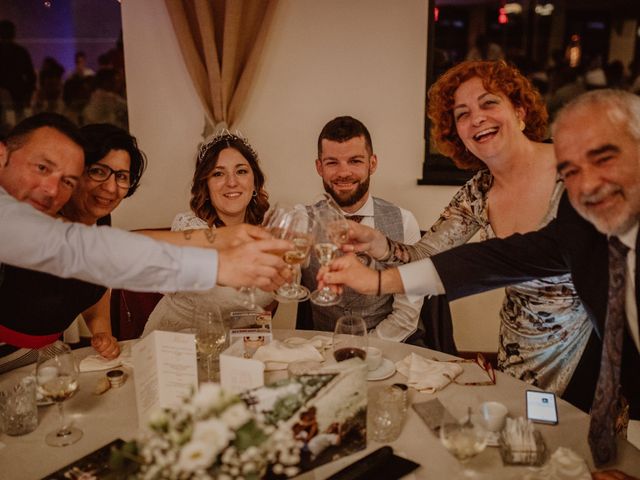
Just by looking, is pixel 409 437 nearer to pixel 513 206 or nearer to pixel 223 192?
pixel 513 206

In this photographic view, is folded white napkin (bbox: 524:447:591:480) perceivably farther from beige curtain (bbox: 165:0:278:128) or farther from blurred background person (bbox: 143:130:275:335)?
beige curtain (bbox: 165:0:278:128)

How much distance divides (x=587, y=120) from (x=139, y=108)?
11.3 feet

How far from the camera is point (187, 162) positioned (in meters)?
4.15

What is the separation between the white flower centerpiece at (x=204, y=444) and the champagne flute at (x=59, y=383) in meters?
0.65

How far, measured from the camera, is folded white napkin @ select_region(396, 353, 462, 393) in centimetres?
173

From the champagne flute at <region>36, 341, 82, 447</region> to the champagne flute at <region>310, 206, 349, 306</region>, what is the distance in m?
0.82

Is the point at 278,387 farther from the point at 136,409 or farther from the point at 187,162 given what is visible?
the point at 187,162

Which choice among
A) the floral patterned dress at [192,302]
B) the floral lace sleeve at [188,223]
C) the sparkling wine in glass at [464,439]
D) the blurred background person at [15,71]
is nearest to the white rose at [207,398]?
the sparkling wine in glass at [464,439]

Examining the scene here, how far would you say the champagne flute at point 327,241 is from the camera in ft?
6.29

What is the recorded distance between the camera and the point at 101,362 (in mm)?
1919

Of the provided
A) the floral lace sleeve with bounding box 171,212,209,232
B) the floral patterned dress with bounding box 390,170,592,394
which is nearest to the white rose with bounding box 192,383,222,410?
the floral patterned dress with bounding box 390,170,592,394

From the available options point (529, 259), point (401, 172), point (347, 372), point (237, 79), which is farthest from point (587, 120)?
point (237, 79)

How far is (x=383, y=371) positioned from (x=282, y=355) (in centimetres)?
36

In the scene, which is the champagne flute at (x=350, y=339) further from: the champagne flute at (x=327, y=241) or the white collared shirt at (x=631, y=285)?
the white collared shirt at (x=631, y=285)
